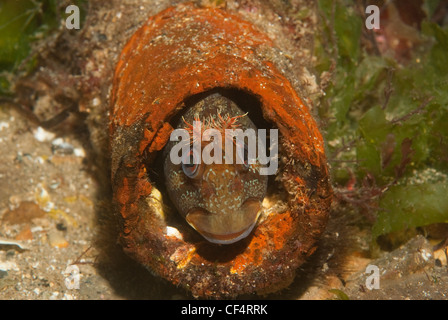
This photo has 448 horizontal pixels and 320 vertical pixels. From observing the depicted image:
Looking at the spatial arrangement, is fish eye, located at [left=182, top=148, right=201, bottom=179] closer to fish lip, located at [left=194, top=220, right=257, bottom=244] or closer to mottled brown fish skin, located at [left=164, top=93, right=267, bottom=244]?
mottled brown fish skin, located at [left=164, top=93, right=267, bottom=244]

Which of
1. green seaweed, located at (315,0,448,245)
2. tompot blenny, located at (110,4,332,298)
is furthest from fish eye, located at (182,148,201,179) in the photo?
green seaweed, located at (315,0,448,245)

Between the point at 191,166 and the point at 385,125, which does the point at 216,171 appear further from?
the point at 385,125

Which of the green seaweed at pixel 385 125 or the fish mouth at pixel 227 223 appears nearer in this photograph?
the fish mouth at pixel 227 223

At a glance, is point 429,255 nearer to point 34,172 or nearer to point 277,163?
point 277,163

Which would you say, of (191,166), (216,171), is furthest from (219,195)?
(191,166)

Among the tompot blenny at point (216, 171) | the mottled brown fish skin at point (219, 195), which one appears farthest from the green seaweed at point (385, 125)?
the mottled brown fish skin at point (219, 195)

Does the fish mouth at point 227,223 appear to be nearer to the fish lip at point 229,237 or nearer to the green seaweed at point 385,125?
the fish lip at point 229,237

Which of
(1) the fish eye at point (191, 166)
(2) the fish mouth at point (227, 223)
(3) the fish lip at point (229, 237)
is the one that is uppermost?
(1) the fish eye at point (191, 166)
